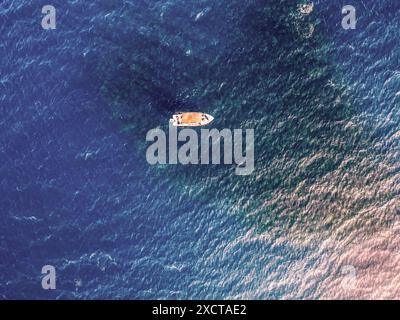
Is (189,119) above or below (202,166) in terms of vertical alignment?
above

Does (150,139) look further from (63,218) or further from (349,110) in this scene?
(349,110)

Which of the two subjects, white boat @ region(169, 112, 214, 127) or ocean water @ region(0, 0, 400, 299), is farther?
white boat @ region(169, 112, 214, 127)

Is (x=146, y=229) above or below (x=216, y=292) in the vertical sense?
above

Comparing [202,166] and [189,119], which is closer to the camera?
[189,119]

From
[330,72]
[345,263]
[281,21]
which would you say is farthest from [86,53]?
[345,263]

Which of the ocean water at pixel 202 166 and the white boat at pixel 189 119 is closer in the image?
the ocean water at pixel 202 166
